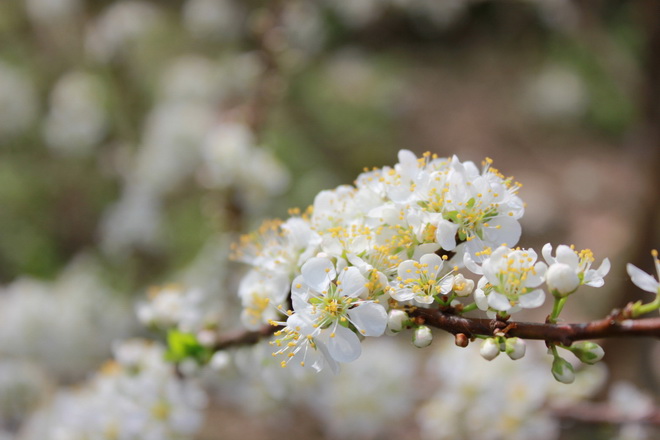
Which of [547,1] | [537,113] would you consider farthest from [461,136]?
[547,1]

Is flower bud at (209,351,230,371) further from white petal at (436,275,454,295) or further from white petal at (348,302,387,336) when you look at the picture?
white petal at (436,275,454,295)

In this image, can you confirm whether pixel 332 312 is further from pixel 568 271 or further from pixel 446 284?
pixel 568 271

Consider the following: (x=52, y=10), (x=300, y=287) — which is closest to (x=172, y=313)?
(x=300, y=287)

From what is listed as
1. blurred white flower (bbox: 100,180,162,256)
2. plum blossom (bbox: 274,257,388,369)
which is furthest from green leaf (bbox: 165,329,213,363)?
blurred white flower (bbox: 100,180,162,256)

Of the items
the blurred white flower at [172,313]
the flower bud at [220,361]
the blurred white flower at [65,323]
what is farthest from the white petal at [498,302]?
the blurred white flower at [65,323]

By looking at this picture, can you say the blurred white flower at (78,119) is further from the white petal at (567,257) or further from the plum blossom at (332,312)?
the white petal at (567,257)

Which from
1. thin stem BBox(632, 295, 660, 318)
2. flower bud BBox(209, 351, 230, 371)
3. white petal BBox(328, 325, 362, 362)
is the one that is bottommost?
thin stem BBox(632, 295, 660, 318)
